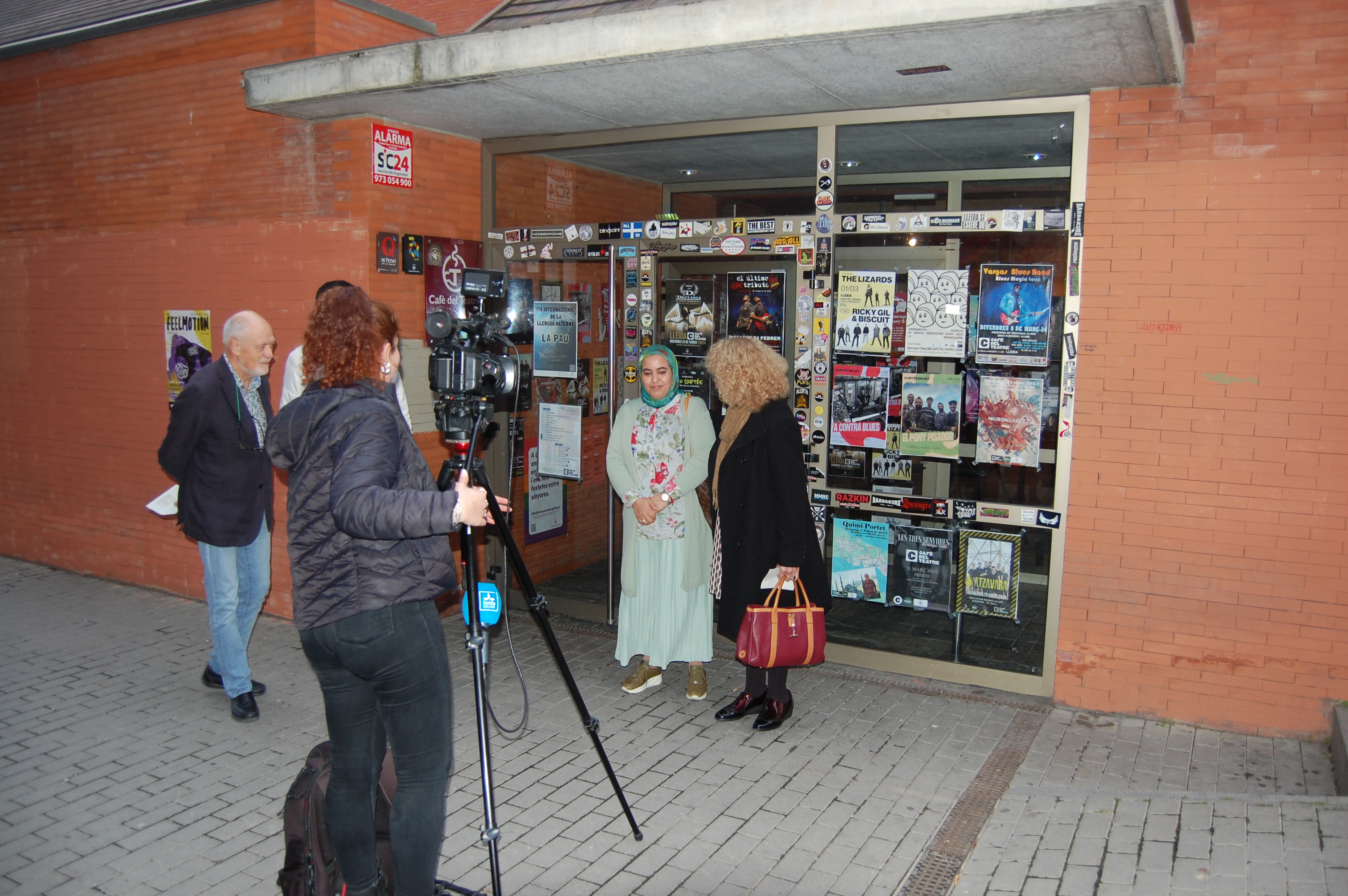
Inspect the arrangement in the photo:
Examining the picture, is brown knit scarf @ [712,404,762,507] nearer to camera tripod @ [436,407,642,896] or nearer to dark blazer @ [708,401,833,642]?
dark blazer @ [708,401,833,642]

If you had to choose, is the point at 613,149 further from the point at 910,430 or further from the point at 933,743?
the point at 933,743

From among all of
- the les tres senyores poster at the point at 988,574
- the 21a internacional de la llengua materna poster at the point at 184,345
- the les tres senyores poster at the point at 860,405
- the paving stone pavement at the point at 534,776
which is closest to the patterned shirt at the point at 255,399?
the paving stone pavement at the point at 534,776

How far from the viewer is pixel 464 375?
353 centimetres

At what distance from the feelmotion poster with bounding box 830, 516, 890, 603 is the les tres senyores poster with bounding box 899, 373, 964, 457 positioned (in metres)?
0.55

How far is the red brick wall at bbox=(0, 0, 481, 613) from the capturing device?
6836 mm

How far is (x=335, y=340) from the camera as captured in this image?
3.19 metres

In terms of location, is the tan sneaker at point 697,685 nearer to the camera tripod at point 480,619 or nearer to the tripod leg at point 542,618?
the tripod leg at point 542,618

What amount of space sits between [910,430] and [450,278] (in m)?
3.45

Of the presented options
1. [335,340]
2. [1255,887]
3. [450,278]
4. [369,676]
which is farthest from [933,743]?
[450,278]

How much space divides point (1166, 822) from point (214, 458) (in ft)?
16.2

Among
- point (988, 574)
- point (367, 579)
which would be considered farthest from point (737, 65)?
point (367, 579)

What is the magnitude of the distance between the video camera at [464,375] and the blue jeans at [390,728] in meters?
0.68

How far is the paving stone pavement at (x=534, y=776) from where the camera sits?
3.96m

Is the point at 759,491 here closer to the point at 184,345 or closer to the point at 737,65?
the point at 737,65
